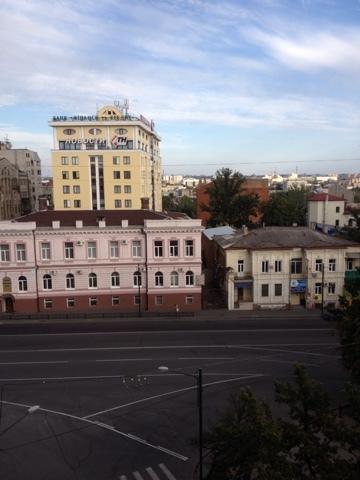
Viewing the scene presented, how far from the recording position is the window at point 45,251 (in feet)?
140

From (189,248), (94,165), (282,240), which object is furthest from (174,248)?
(94,165)

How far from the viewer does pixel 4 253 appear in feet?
139

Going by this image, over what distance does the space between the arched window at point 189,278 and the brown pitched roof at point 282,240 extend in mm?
4242

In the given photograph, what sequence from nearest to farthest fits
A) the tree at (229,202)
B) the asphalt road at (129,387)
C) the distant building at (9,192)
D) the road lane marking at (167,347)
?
the asphalt road at (129,387), the road lane marking at (167,347), the tree at (229,202), the distant building at (9,192)

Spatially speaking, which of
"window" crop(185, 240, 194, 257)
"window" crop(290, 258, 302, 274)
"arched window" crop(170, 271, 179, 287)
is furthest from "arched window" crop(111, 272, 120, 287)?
"window" crop(290, 258, 302, 274)

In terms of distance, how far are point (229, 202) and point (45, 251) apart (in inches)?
1357

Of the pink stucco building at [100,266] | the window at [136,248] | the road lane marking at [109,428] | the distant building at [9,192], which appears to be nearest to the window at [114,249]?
the pink stucco building at [100,266]

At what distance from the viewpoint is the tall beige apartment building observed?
82.4 meters

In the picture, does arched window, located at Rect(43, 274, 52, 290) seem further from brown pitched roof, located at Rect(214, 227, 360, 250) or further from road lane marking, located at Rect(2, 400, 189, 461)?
road lane marking, located at Rect(2, 400, 189, 461)

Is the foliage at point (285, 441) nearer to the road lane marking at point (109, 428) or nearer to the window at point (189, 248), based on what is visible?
the road lane marking at point (109, 428)

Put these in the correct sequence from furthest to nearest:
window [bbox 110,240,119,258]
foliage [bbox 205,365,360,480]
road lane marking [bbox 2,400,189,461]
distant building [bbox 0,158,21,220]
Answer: distant building [bbox 0,158,21,220]
window [bbox 110,240,119,258]
road lane marking [bbox 2,400,189,461]
foliage [bbox 205,365,360,480]

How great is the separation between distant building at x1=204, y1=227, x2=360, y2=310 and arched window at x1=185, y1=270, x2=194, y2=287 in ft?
11.3

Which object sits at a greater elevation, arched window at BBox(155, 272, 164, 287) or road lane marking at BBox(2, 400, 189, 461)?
arched window at BBox(155, 272, 164, 287)

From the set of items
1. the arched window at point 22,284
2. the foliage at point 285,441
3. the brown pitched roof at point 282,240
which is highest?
the brown pitched roof at point 282,240
